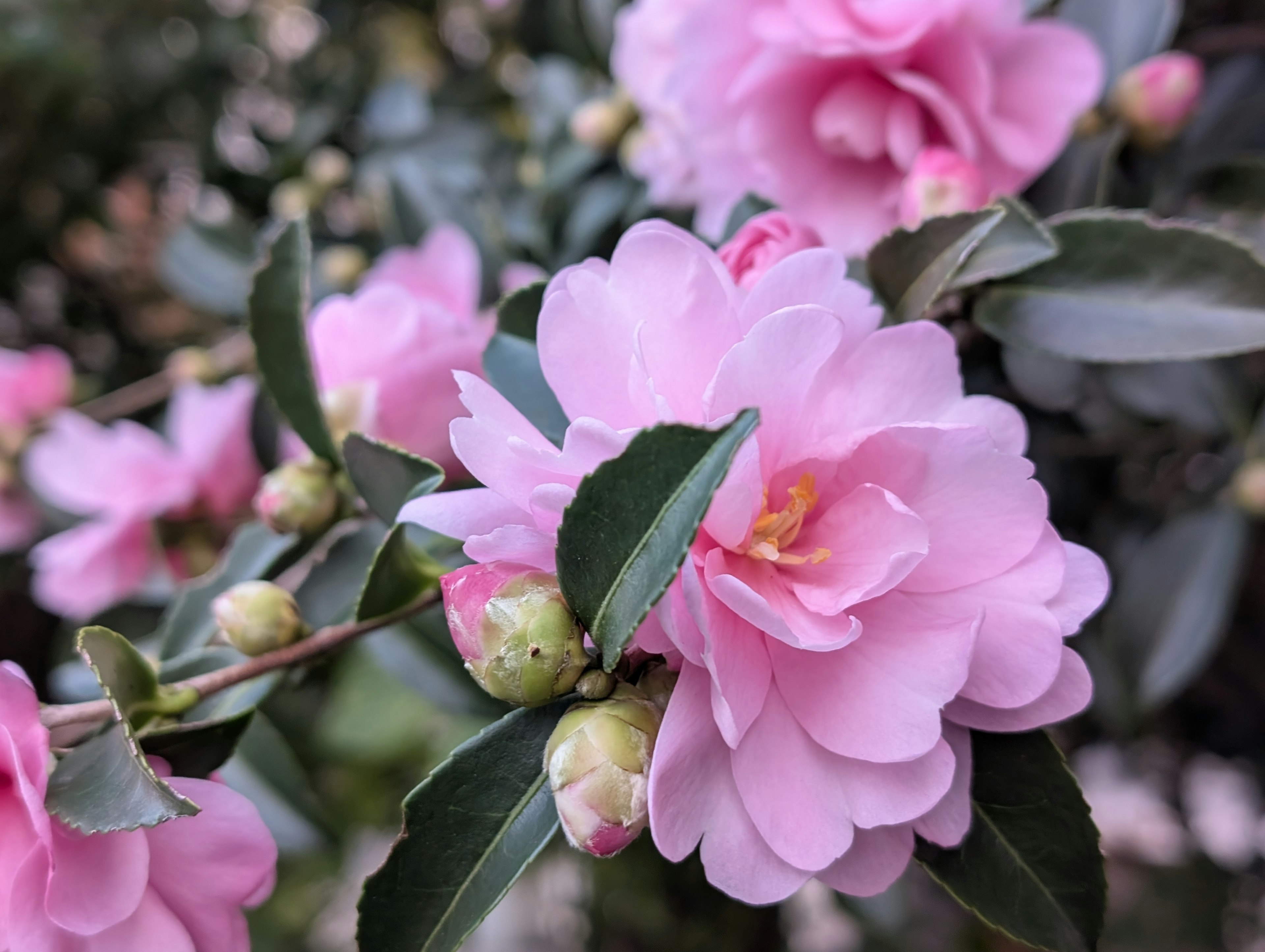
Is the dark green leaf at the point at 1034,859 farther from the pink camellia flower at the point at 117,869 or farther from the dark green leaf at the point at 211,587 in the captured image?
the dark green leaf at the point at 211,587

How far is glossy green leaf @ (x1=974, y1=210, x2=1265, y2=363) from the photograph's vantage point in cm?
44

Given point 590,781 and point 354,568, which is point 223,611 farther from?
point 590,781

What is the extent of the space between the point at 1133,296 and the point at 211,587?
0.60m

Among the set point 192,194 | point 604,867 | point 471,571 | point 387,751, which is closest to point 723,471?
point 471,571

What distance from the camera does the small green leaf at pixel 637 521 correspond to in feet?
0.90

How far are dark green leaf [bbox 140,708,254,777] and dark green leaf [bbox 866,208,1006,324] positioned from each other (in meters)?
0.40

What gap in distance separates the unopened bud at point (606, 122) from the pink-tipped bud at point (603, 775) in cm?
67

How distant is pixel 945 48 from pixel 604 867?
1.17m

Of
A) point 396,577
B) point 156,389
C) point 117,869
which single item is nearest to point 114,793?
point 117,869

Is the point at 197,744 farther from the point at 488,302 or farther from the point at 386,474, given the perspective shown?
the point at 488,302

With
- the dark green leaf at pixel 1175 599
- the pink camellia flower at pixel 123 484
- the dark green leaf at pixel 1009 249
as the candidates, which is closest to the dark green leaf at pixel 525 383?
the dark green leaf at pixel 1009 249

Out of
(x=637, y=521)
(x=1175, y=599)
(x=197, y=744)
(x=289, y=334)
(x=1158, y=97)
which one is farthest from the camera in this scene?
(x=1175, y=599)

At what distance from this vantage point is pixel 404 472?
16.5 inches

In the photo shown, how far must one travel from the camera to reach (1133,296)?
0.47 m
